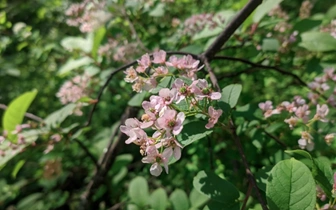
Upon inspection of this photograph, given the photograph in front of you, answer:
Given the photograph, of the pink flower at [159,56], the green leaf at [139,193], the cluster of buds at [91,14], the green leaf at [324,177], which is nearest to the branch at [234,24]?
the pink flower at [159,56]

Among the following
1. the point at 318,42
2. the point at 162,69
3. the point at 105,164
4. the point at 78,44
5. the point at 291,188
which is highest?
the point at 162,69

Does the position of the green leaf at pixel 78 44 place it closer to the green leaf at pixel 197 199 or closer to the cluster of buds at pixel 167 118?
the green leaf at pixel 197 199

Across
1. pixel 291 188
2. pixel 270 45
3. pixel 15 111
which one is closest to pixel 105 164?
pixel 15 111

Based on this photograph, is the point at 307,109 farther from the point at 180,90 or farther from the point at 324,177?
the point at 180,90

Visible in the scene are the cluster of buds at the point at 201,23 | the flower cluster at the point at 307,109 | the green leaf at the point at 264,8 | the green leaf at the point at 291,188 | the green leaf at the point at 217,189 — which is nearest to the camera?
the green leaf at the point at 291,188

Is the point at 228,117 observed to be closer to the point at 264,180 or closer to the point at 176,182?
the point at 264,180
